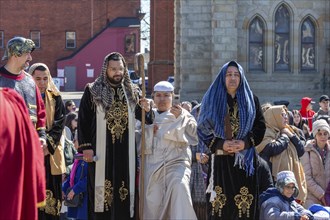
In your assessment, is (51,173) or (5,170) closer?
(5,170)

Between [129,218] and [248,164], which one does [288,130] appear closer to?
[248,164]

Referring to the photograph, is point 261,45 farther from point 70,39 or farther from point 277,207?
point 70,39

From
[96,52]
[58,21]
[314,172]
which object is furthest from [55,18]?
[314,172]

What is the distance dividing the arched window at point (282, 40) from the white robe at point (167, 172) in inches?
655

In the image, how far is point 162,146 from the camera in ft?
29.0

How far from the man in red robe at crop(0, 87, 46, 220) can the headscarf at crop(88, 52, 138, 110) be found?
3.53 meters

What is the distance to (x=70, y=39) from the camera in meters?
60.8

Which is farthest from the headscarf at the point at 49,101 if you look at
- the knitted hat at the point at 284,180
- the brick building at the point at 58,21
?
the brick building at the point at 58,21

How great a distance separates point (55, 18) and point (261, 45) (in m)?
37.5

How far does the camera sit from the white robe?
8.66m

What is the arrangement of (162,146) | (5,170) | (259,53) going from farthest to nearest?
(259,53) < (162,146) < (5,170)

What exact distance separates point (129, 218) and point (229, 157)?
1328 mm

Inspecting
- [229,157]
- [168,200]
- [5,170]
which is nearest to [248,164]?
[229,157]

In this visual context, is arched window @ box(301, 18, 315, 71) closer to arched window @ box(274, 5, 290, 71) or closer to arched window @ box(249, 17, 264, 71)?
arched window @ box(274, 5, 290, 71)
